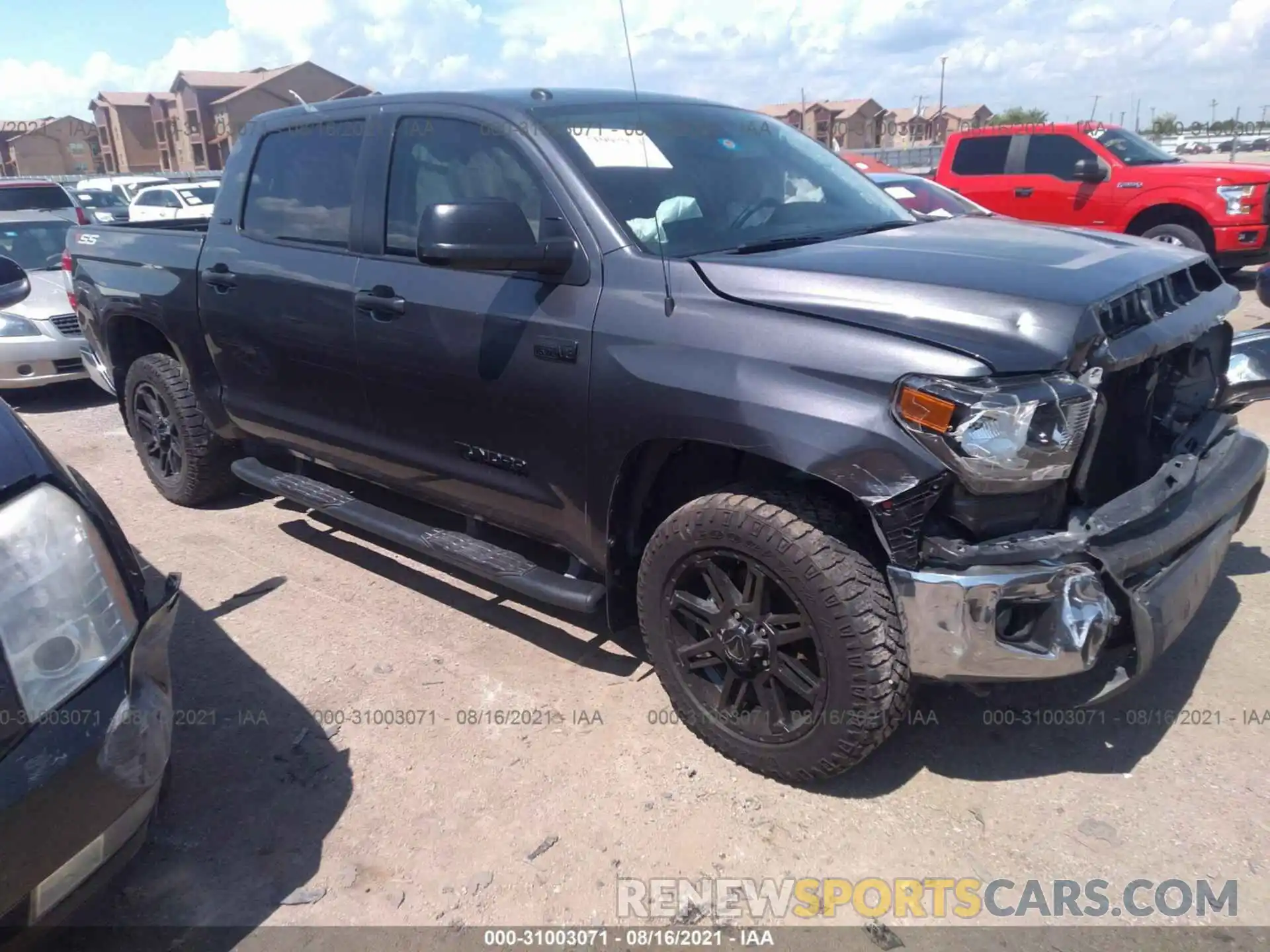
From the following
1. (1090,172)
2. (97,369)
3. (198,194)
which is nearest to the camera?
(97,369)

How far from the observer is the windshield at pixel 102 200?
21484mm

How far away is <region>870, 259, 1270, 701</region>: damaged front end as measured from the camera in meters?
2.27

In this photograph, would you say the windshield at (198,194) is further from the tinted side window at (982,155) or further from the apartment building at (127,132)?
the apartment building at (127,132)

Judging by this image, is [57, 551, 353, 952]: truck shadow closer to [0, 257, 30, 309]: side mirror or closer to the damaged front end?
[0, 257, 30, 309]: side mirror

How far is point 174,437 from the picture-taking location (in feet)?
16.7

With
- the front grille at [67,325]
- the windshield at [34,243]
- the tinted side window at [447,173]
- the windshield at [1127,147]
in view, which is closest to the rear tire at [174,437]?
the tinted side window at [447,173]

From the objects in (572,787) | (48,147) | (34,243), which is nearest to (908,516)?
(572,787)

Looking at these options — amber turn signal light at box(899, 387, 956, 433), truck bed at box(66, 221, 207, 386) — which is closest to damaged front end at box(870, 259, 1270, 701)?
amber turn signal light at box(899, 387, 956, 433)

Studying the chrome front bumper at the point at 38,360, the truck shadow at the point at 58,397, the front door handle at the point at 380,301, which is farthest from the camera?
the truck shadow at the point at 58,397

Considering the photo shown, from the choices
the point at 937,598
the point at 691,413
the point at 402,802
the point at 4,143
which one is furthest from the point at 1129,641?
the point at 4,143

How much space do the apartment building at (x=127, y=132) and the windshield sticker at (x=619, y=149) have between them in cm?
5388

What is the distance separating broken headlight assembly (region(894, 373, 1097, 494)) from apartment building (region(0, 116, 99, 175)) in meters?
49.7

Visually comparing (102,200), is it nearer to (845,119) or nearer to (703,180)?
(703,180)

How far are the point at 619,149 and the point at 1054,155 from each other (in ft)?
31.6
